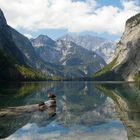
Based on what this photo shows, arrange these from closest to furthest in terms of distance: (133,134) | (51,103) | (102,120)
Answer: (133,134) → (102,120) → (51,103)

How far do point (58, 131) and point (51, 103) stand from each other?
26593 millimetres

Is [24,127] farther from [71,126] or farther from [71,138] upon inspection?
[71,138]

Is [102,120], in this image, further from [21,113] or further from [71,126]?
[21,113]

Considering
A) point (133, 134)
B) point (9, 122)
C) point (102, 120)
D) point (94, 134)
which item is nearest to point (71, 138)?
point (94, 134)

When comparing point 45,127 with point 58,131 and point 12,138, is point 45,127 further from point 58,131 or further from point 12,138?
point 12,138

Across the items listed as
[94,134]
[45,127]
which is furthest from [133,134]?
[45,127]

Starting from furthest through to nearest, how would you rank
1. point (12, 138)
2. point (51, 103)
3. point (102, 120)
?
point (51, 103) → point (102, 120) → point (12, 138)

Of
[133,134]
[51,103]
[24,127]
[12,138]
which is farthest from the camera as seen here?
[51,103]

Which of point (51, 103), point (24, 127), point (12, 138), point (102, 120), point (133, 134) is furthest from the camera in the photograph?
point (51, 103)

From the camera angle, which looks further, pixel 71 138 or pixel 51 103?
pixel 51 103

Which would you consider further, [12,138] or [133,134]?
[133,134]

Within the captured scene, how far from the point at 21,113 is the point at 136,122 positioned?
17.5m

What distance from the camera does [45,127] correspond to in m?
41.6

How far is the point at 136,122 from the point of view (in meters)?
45.8
